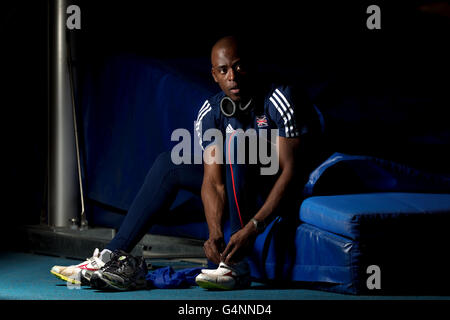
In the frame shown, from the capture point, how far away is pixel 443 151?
2830 mm

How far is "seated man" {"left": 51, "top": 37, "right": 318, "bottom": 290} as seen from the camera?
247 centimetres

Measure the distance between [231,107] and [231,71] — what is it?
0.15m

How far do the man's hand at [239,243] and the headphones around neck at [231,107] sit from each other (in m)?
0.42

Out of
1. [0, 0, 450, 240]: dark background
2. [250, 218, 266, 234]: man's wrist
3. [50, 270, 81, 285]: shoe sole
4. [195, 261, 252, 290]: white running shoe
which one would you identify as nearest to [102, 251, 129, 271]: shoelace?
[50, 270, 81, 285]: shoe sole

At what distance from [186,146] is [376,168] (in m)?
0.87

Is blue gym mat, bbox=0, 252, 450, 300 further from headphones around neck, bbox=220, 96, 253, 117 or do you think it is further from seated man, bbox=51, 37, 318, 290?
headphones around neck, bbox=220, 96, 253, 117

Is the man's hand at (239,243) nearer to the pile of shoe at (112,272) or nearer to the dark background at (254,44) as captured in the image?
the pile of shoe at (112,272)

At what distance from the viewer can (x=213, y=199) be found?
259 cm

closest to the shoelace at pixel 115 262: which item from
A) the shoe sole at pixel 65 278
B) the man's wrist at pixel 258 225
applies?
the shoe sole at pixel 65 278

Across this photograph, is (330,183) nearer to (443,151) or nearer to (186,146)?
(443,151)

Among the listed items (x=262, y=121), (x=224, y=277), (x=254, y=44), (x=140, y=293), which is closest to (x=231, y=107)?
(x=262, y=121)

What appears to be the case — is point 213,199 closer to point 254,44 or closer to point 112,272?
point 112,272

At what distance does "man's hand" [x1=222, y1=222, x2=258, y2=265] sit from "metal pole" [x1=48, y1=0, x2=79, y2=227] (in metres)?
1.39

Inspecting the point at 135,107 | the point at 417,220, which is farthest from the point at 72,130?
the point at 417,220
